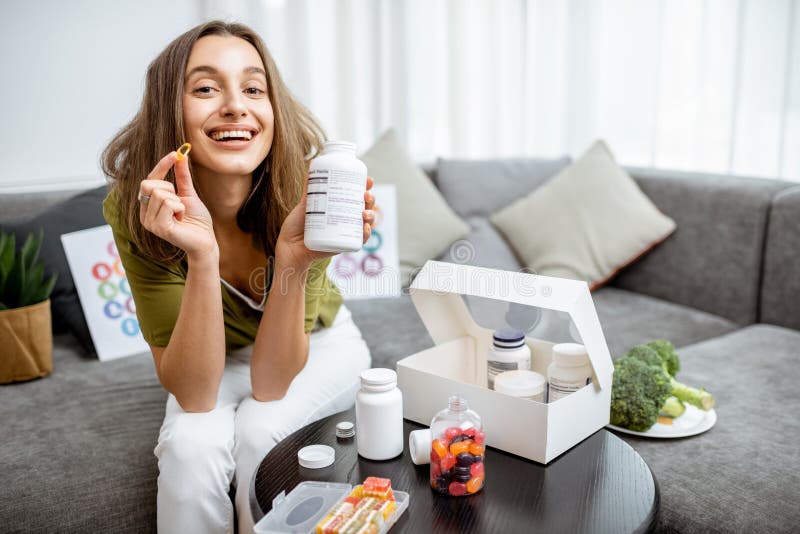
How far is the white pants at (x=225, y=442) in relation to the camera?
113 cm

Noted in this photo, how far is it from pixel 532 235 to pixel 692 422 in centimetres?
110

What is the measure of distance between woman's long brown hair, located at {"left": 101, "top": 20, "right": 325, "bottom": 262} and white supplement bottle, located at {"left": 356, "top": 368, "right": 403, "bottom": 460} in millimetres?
491

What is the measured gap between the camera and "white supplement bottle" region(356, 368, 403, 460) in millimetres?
994

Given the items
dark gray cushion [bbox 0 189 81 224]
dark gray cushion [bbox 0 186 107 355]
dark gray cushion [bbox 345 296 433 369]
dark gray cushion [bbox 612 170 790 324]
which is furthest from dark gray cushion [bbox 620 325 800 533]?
dark gray cushion [bbox 0 189 81 224]

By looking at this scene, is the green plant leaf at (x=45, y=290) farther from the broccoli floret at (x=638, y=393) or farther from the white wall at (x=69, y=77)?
the broccoli floret at (x=638, y=393)

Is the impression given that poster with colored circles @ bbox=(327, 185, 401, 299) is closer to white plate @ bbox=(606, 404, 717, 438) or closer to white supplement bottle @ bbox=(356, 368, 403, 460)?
white plate @ bbox=(606, 404, 717, 438)

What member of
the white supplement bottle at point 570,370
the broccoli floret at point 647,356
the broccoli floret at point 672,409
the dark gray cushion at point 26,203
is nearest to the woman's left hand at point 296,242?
the white supplement bottle at point 570,370

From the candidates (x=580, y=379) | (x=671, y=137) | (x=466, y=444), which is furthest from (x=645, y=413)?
(x=671, y=137)

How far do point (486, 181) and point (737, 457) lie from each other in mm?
1502

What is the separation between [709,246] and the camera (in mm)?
2191

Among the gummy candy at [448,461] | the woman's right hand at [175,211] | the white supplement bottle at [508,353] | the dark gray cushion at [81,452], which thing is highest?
the woman's right hand at [175,211]

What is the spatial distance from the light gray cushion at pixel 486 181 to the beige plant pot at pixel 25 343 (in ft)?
4.66

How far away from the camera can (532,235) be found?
238 cm

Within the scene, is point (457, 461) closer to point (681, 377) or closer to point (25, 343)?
point (681, 377)
